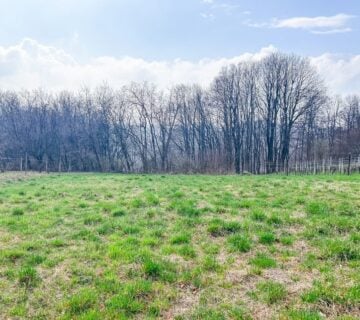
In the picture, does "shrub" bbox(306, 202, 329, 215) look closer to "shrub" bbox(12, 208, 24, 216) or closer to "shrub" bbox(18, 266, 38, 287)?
"shrub" bbox(18, 266, 38, 287)

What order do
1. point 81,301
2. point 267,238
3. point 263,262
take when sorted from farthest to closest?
point 267,238, point 263,262, point 81,301

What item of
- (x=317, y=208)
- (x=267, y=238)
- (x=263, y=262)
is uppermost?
(x=317, y=208)

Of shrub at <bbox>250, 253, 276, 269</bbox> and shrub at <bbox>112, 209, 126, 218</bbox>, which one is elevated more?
shrub at <bbox>112, 209, 126, 218</bbox>

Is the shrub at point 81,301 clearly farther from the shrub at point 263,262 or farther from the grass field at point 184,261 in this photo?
the shrub at point 263,262

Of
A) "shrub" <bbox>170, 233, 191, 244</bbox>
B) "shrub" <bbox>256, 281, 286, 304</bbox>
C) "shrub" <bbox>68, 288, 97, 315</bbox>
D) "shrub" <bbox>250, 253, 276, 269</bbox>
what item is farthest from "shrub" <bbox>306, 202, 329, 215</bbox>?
"shrub" <bbox>68, 288, 97, 315</bbox>

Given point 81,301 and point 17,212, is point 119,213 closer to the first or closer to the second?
point 17,212

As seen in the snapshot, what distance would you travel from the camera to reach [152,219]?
948 cm

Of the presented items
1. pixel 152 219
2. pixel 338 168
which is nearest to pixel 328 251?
pixel 152 219

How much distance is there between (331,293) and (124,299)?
2.93m

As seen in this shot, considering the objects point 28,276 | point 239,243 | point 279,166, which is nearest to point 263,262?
point 239,243

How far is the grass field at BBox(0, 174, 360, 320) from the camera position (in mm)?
4824

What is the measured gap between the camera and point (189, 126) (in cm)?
5869

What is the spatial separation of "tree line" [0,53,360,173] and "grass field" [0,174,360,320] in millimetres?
41019

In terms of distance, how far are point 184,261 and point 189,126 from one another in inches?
2077
